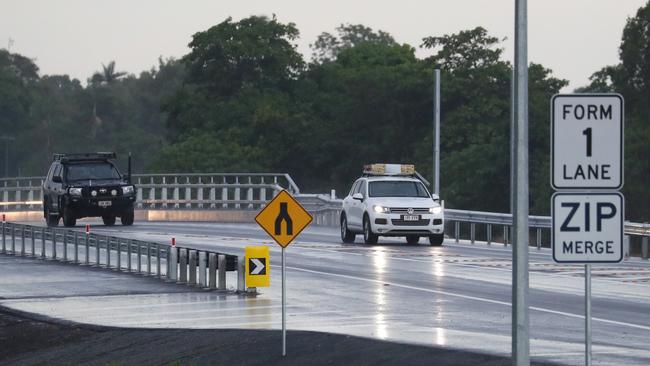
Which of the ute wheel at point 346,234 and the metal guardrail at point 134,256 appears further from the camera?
the ute wheel at point 346,234

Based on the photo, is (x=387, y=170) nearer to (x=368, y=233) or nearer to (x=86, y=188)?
(x=368, y=233)

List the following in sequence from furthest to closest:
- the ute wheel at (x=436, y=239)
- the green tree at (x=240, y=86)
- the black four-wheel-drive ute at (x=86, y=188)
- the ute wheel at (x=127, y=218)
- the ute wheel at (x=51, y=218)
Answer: the green tree at (x=240, y=86) < the ute wheel at (x=127, y=218) < the ute wheel at (x=51, y=218) < the black four-wheel-drive ute at (x=86, y=188) < the ute wheel at (x=436, y=239)

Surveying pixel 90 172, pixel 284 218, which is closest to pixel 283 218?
pixel 284 218

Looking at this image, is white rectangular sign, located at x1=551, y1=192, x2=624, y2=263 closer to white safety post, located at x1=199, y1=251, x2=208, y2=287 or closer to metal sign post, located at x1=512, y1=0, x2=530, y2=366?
metal sign post, located at x1=512, y1=0, x2=530, y2=366

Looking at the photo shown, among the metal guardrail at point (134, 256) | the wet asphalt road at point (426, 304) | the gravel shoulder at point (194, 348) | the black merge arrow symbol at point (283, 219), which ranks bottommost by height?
the gravel shoulder at point (194, 348)

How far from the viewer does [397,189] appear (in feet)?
145

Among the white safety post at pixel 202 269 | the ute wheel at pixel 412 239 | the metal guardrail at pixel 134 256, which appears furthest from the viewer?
the ute wheel at pixel 412 239

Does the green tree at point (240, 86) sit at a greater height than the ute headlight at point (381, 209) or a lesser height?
greater

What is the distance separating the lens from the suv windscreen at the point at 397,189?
43906mm

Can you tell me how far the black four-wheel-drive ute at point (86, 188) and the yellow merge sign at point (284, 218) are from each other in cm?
2874

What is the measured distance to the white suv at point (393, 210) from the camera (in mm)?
42656

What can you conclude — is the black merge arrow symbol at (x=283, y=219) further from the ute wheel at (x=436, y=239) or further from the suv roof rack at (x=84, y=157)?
the suv roof rack at (x=84, y=157)

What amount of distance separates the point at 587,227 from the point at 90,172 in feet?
126

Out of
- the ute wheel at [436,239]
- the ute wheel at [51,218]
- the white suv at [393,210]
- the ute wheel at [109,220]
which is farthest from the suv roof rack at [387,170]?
the ute wheel at [51,218]
